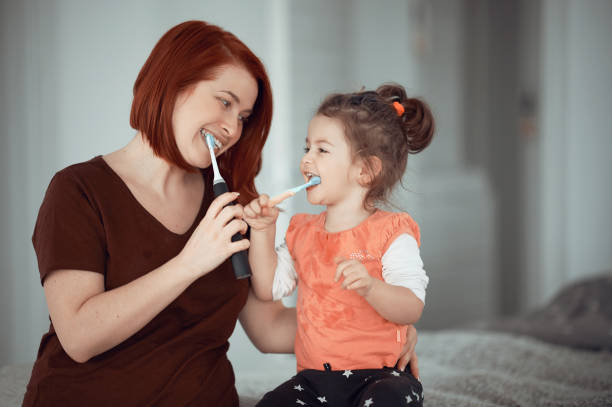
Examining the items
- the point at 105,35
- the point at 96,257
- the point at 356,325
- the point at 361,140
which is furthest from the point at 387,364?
the point at 105,35

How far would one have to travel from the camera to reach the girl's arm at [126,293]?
0.98 m

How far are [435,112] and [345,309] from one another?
2.84 metres

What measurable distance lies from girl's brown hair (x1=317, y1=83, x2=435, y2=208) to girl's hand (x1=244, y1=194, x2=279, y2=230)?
0.69 feet

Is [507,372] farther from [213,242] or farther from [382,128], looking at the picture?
[213,242]

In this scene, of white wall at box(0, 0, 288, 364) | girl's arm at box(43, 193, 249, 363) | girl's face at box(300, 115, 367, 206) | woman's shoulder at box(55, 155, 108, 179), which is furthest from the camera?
white wall at box(0, 0, 288, 364)

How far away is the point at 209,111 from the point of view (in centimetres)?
114

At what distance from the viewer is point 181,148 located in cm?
116

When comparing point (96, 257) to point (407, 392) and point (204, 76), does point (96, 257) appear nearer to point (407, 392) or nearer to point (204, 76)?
point (204, 76)

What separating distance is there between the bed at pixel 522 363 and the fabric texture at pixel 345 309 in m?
0.28

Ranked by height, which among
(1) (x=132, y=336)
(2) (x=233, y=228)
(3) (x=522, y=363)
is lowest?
(3) (x=522, y=363)

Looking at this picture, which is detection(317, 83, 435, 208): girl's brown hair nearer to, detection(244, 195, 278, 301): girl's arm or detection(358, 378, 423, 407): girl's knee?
detection(244, 195, 278, 301): girl's arm

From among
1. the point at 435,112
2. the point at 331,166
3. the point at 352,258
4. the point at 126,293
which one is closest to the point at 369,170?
the point at 331,166

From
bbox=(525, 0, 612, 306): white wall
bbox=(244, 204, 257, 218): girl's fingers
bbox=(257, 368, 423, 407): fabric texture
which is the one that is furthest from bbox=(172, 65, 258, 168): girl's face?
bbox=(525, 0, 612, 306): white wall

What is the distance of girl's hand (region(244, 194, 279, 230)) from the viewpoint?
3.65 feet
